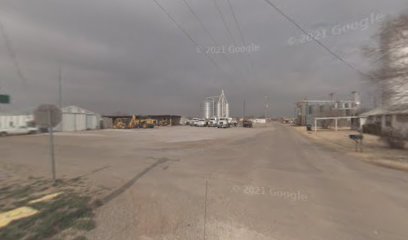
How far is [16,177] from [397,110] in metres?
19.2

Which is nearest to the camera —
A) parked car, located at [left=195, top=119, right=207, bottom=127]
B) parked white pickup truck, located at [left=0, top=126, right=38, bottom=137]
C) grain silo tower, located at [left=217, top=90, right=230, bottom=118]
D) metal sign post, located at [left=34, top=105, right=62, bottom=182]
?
metal sign post, located at [left=34, top=105, right=62, bottom=182]

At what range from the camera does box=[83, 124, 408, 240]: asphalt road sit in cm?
468

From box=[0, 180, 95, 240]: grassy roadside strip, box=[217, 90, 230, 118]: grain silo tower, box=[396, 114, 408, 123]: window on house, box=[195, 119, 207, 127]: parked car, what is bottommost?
box=[0, 180, 95, 240]: grassy roadside strip

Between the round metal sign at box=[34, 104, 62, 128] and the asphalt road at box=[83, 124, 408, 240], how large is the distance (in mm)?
2421

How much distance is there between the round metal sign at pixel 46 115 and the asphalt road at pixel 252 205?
2421mm

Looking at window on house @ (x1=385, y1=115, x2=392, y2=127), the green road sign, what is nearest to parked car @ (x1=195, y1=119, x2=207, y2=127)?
window on house @ (x1=385, y1=115, x2=392, y2=127)

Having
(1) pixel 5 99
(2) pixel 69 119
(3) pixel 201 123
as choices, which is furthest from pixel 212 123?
(1) pixel 5 99

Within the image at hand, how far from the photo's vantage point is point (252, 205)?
20.3 ft

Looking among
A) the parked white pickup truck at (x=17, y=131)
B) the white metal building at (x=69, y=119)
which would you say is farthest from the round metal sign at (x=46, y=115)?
the parked white pickup truck at (x=17, y=131)

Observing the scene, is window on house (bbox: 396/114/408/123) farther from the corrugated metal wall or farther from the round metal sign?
the corrugated metal wall

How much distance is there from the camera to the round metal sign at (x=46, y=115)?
802 cm

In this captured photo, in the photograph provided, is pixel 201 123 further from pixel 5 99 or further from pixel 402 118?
pixel 5 99

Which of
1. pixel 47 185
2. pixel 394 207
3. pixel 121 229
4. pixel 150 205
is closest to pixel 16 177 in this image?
pixel 47 185

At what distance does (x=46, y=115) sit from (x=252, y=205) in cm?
642
